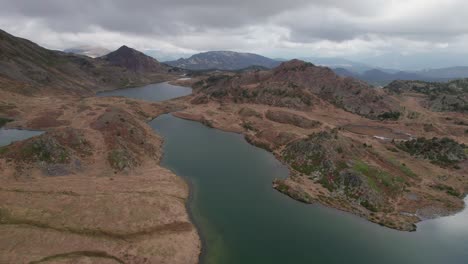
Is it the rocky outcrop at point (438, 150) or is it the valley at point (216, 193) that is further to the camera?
the rocky outcrop at point (438, 150)

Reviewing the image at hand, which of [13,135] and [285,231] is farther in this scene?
[13,135]

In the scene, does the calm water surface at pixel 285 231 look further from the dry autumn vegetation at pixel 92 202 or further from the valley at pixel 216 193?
the dry autumn vegetation at pixel 92 202

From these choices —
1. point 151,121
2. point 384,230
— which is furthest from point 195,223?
point 151,121

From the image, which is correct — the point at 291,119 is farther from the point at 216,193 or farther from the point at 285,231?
the point at 285,231

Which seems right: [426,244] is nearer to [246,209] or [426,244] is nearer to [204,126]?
[246,209]

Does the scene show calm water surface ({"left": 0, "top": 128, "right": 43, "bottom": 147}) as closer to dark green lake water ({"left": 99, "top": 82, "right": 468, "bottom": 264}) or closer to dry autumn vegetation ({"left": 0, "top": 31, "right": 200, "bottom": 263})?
dry autumn vegetation ({"left": 0, "top": 31, "right": 200, "bottom": 263})

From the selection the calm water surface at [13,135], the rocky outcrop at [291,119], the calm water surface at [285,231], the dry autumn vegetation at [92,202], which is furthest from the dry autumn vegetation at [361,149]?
the calm water surface at [13,135]

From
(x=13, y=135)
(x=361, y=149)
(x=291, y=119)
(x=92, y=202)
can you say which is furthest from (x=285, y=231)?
(x=13, y=135)
